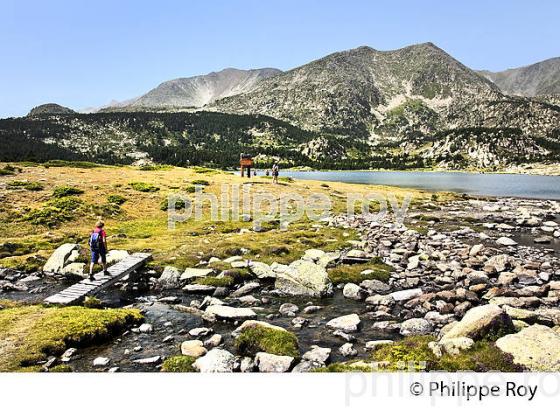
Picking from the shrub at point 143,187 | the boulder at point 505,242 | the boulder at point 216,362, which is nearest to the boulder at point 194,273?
the boulder at point 216,362

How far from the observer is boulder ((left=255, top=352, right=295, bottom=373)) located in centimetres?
1262

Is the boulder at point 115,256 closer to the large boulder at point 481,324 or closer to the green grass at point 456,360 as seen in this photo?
the green grass at point 456,360

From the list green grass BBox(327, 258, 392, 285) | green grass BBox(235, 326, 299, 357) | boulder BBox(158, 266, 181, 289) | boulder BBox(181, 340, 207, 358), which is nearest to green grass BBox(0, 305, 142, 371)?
boulder BBox(181, 340, 207, 358)

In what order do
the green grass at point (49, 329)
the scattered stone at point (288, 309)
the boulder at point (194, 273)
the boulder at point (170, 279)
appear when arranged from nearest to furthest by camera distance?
the green grass at point (49, 329), the scattered stone at point (288, 309), the boulder at point (170, 279), the boulder at point (194, 273)

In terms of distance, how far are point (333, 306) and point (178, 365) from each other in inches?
345

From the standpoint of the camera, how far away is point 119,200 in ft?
160

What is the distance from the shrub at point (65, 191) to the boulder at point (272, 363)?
42.4 metres

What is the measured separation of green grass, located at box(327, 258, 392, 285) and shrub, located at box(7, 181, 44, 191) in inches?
1612

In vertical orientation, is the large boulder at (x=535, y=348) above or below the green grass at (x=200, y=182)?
below

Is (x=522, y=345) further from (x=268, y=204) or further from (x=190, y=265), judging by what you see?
(x=268, y=204)

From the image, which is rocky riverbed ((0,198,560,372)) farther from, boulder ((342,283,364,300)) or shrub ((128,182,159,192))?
shrub ((128,182,159,192))

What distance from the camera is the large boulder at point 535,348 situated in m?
11.0

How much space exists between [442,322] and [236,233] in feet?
78.0

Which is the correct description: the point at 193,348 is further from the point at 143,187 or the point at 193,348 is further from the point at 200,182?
the point at 200,182
